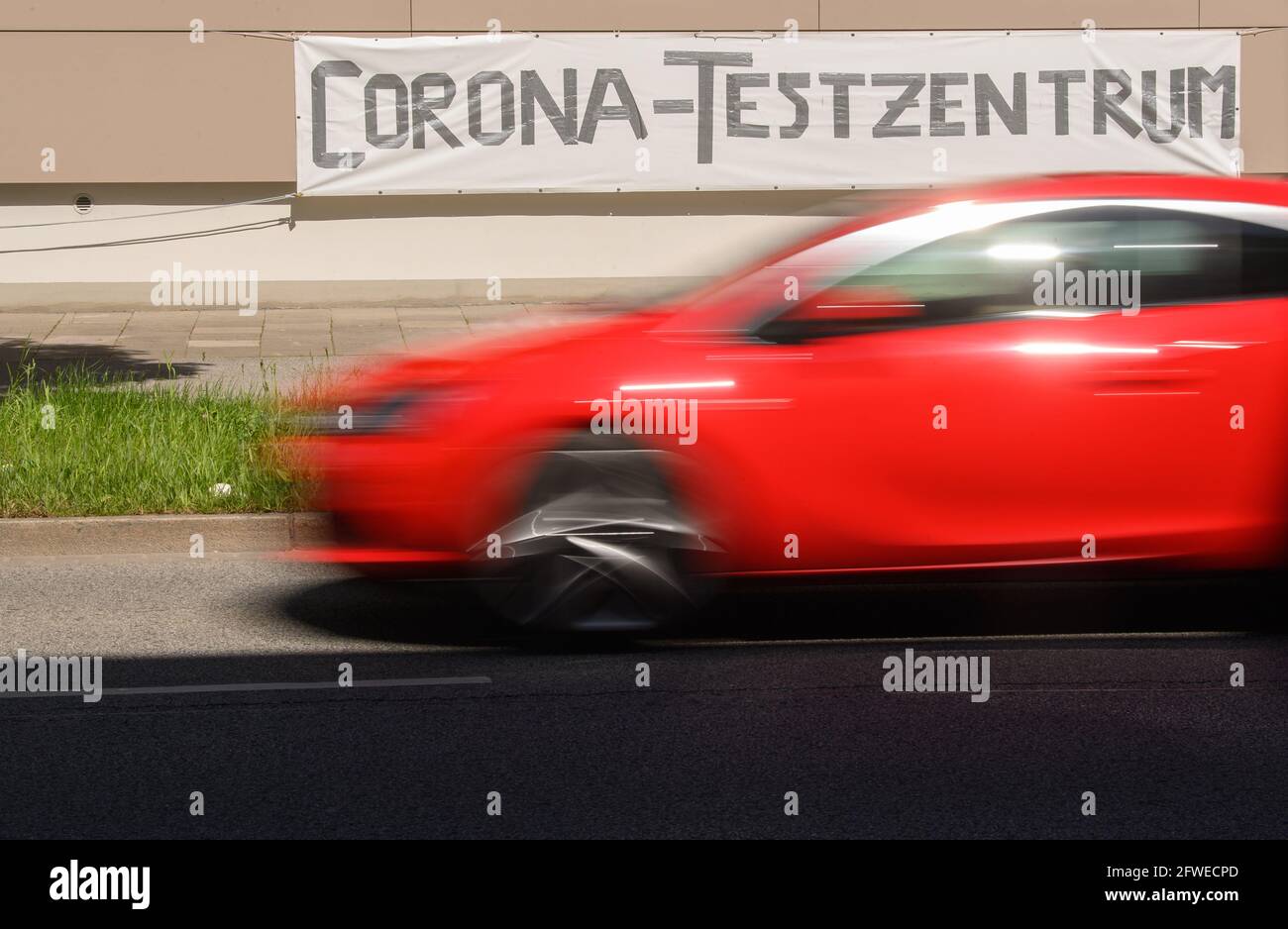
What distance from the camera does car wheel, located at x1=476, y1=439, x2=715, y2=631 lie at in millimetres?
6348

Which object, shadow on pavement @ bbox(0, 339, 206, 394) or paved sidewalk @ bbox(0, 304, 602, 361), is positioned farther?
paved sidewalk @ bbox(0, 304, 602, 361)

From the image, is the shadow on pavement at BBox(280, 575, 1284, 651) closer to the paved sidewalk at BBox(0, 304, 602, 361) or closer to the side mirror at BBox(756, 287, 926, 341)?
the side mirror at BBox(756, 287, 926, 341)

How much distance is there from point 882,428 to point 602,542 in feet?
3.50

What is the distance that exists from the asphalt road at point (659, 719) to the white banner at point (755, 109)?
1172 centimetres

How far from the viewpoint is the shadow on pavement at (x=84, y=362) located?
13664 millimetres

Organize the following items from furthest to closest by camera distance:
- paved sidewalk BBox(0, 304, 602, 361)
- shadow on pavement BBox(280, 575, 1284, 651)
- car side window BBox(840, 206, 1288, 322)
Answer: paved sidewalk BBox(0, 304, 602, 361) < shadow on pavement BBox(280, 575, 1284, 651) < car side window BBox(840, 206, 1288, 322)

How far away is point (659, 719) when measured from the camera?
568 cm

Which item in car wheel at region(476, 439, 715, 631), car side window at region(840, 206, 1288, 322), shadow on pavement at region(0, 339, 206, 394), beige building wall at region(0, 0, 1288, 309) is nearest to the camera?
car wheel at region(476, 439, 715, 631)

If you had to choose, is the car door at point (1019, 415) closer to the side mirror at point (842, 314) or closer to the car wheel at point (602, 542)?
the side mirror at point (842, 314)

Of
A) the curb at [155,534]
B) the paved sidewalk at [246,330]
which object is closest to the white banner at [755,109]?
the paved sidewalk at [246,330]

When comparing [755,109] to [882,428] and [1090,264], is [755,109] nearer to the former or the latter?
[1090,264]

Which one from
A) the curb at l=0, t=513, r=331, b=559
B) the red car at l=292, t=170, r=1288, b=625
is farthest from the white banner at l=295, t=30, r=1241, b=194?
the red car at l=292, t=170, r=1288, b=625

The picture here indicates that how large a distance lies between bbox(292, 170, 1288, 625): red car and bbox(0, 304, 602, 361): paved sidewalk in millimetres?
8534

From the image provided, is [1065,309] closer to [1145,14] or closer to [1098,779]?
[1098,779]
